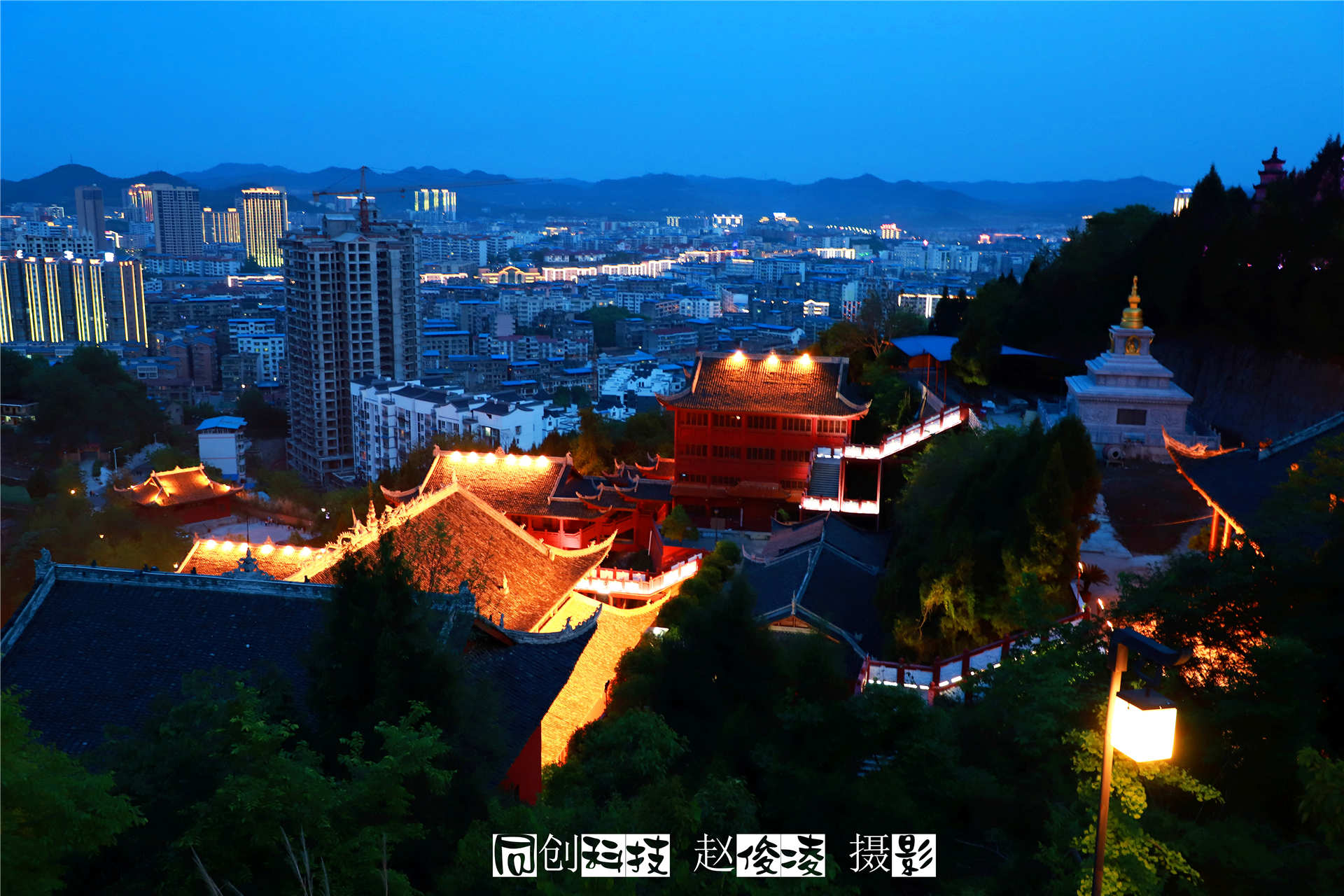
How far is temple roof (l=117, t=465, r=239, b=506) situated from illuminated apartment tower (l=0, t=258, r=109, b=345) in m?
50.0

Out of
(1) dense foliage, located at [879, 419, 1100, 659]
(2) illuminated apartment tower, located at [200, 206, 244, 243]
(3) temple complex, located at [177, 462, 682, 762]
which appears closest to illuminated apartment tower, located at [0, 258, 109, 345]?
(3) temple complex, located at [177, 462, 682, 762]

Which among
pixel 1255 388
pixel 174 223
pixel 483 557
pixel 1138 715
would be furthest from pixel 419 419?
pixel 174 223

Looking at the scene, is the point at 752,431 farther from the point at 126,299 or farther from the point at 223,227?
the point at 223,227

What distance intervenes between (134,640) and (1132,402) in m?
14.6

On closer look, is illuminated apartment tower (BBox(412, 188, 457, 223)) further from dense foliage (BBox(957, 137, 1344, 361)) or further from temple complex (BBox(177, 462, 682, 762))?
temple complex (BBox(177, 462, 682, 762))

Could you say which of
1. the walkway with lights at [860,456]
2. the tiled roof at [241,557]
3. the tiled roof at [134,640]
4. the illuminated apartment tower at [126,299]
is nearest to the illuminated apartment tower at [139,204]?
the illuminated apartment tower at [126,299]

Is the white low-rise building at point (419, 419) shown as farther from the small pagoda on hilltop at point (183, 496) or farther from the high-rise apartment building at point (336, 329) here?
the small pagoda on hilltop at point (183, 496)

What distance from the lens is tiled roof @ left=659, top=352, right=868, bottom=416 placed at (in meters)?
20.4

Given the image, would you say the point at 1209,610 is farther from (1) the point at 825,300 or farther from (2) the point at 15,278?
(1) the point at 825,300

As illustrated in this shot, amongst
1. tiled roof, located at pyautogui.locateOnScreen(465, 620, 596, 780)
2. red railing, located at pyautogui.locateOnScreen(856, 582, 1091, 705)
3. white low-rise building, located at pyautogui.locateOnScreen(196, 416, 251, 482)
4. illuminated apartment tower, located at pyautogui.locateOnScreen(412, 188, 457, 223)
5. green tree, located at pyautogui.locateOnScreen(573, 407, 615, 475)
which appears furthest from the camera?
illuminated apartment tower, located at pyautogui.locateOnScreen(412, 188, 457, 223)

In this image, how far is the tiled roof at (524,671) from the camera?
877 centimetres

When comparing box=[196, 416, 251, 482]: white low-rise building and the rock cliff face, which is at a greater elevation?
the rock cliff face

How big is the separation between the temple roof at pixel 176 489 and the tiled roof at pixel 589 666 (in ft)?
68.0

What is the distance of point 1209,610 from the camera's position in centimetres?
696
